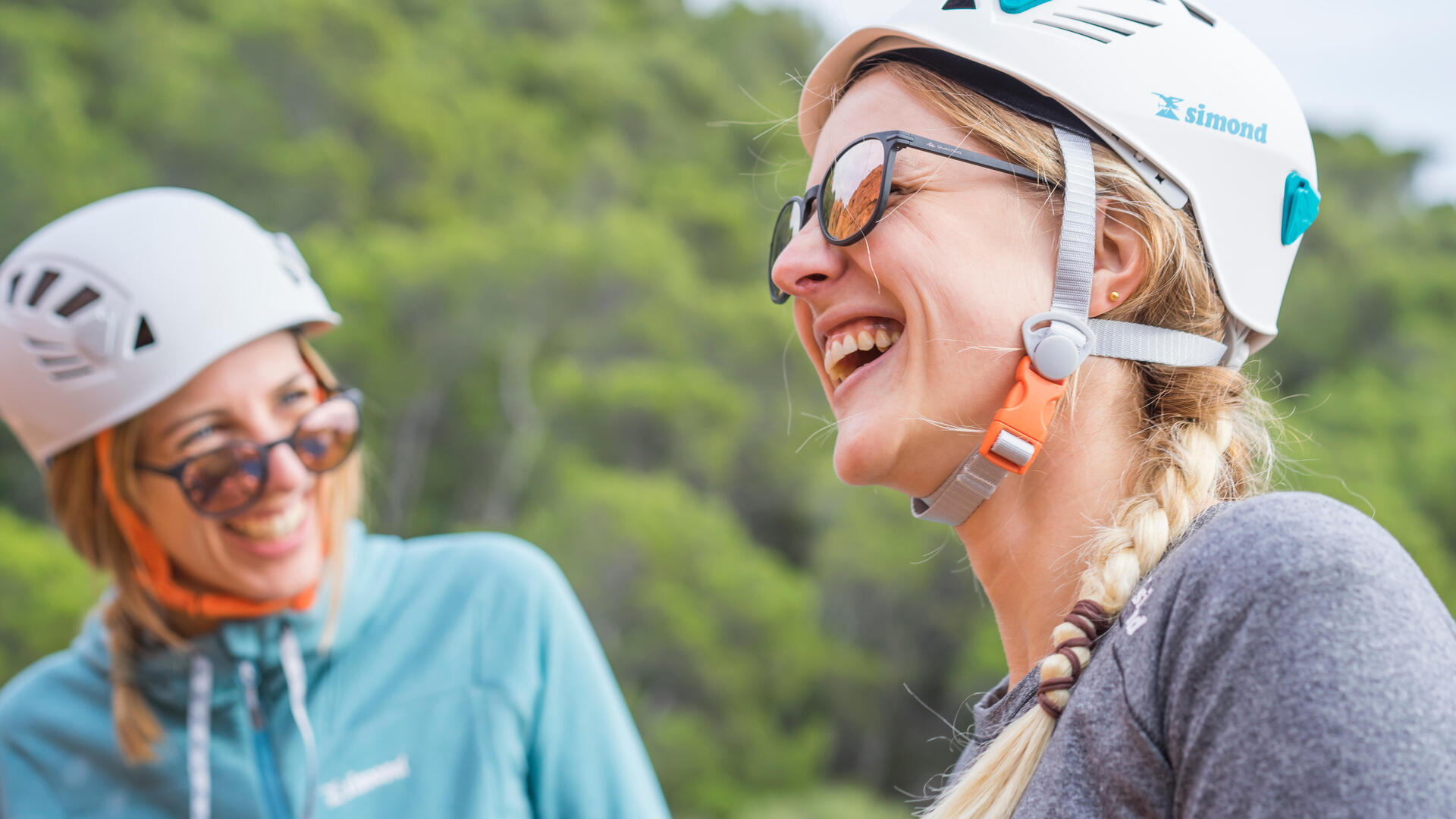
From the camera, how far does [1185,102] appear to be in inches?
56.2

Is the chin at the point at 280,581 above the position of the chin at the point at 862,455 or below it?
below

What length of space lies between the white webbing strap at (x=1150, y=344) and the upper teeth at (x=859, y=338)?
263 mm

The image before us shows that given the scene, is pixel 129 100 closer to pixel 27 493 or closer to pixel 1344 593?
pixel 27 493

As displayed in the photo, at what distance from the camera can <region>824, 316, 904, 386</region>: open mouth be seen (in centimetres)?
151

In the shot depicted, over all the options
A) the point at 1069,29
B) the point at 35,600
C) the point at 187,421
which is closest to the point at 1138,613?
the point at 1069,29

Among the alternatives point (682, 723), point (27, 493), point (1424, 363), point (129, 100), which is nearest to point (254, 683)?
point (27, 493)

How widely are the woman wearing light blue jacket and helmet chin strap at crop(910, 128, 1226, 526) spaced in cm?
187

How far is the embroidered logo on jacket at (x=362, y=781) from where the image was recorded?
2793mm

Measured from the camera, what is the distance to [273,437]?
9.29 feet

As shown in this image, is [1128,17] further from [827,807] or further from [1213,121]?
[827,807]

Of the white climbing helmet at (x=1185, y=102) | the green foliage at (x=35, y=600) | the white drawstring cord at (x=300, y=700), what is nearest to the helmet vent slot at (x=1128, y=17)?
the white climbing helmet at (x=1185, y=102)

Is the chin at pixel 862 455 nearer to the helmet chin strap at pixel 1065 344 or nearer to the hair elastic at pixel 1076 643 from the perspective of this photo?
the helmet chin strap at pixel 1065 344

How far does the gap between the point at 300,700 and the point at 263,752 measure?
7.4 inches

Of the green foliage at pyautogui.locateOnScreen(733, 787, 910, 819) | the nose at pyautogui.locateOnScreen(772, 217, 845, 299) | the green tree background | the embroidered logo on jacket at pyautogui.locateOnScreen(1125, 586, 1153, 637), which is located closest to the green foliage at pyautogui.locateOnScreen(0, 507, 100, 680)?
the green tree background
